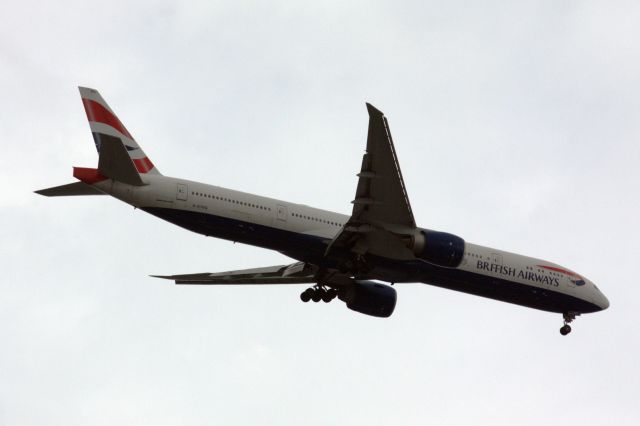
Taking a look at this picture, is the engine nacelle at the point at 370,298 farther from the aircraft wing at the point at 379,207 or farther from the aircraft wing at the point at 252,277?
the aircraft wing at the point at 379,207

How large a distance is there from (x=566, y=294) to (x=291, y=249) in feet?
39.6

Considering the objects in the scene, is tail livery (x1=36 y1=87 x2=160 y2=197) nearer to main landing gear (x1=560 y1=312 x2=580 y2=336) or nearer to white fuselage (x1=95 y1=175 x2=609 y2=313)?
white fuselage (x1=95 y1=175 x2=609 y2=313)

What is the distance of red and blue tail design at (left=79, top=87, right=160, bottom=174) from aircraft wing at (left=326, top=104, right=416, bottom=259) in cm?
766

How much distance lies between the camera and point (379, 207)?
3266cm

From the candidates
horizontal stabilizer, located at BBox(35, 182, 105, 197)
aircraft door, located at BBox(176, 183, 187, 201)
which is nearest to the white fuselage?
aircraft door, located at BBox(176, 183, 187, 201)

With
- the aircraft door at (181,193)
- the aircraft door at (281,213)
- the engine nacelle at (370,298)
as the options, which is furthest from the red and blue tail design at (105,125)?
the engine nacelle at (370,298)

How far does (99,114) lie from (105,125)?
46 cm

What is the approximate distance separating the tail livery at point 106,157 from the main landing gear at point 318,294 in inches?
314

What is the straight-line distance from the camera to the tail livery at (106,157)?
31719 millimetres

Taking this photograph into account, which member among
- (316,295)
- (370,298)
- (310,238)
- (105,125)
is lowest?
(316,295)

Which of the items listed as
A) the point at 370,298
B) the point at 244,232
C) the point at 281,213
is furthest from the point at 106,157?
the point at 370,298

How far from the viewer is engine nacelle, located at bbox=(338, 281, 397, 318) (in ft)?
131

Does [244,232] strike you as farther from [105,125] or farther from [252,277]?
[252,277]

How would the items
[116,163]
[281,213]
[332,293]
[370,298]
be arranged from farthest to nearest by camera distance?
[370,298]
[332,293]
[281,213]
[116,163]
